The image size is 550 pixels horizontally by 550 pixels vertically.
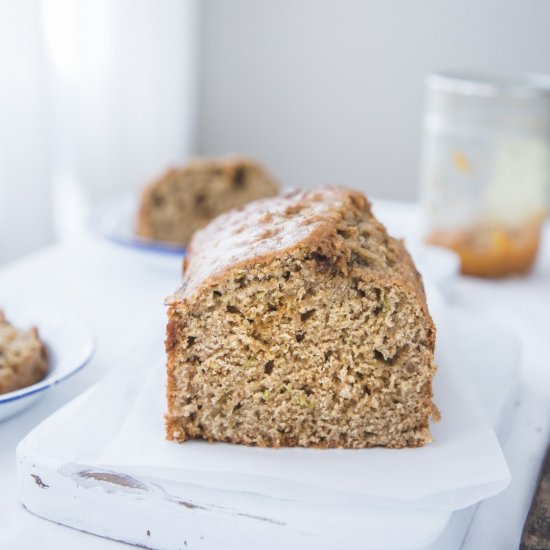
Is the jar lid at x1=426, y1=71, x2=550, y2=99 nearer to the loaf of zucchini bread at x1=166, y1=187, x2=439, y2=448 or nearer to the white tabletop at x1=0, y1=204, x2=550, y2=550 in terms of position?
the white tabletop at x1=0, y1=204, x2=550, y2=550

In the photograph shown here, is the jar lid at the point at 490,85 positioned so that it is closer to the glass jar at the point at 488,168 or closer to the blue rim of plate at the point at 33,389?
the glass jar at the point at 488,168

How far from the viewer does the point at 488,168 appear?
2.35 m

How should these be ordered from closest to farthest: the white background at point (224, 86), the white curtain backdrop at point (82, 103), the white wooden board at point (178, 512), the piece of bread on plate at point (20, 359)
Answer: the white wooden board at point (178, 512)
the piece of bread on plate at point (20, 359)
the white curtain backdrop at point (82, 103)
the white background at point (224, 86)

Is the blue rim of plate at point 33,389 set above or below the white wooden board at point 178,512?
above

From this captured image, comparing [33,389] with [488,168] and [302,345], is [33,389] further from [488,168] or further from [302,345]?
[488,168]

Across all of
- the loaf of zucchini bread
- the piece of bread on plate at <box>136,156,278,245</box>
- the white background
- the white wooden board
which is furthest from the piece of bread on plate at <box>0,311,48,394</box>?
the white background

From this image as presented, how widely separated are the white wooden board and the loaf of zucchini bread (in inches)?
5.4

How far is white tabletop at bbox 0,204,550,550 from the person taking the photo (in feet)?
3.91

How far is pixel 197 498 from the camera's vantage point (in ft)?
3.69

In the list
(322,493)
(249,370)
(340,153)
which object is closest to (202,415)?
(249,370)

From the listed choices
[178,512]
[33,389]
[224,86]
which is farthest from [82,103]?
[178,512]

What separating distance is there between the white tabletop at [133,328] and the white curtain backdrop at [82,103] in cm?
59

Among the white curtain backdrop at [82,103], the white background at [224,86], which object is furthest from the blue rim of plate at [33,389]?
the white background at [224,86]

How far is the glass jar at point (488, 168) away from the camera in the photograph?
2291 millimetres
